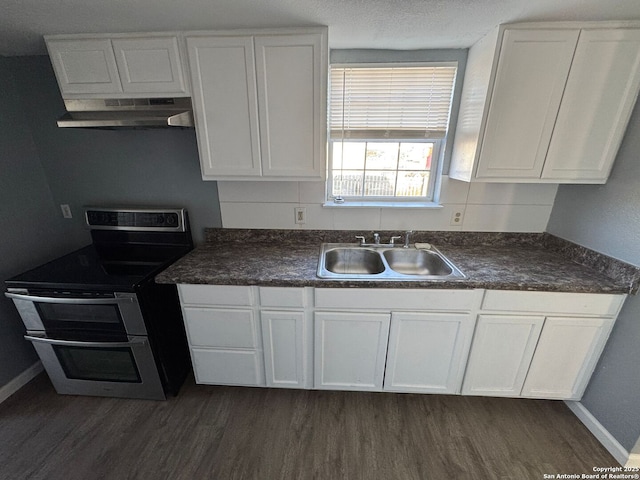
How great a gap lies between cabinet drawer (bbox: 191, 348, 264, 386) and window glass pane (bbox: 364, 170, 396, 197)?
1383mm

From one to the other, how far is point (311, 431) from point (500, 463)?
3.38ft

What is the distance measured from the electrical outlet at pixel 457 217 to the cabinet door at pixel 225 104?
1.42 meters

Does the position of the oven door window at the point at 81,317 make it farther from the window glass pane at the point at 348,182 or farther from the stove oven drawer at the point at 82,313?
the window glass pane at the point at 348,182

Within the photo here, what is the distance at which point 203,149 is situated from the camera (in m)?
1.50

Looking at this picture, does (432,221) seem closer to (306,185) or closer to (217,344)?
(306,185)

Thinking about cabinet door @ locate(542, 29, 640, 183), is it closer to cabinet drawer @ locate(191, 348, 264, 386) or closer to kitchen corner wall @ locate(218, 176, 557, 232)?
kitchen corner wall @ locate(218, 176, 557, 232)

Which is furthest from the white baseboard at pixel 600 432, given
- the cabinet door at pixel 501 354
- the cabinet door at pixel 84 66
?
the cabinet door at pixel 84 66

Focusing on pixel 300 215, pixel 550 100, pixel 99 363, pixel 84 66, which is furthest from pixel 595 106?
pixel 99 363

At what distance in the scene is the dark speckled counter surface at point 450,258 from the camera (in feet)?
4.47

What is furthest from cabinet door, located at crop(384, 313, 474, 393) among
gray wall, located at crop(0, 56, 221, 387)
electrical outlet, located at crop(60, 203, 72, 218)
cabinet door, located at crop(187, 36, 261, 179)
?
electrical outlet, located at crop(60, 203, 72, 218)

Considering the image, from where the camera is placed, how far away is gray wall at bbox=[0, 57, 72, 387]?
1642mm

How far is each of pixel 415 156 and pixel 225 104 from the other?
4.32ft

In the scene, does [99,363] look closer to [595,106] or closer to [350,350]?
[350,350]

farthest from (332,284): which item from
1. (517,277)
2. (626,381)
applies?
(626,381)
